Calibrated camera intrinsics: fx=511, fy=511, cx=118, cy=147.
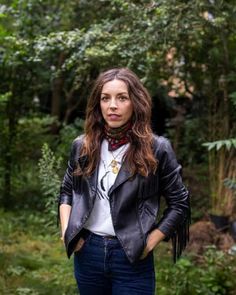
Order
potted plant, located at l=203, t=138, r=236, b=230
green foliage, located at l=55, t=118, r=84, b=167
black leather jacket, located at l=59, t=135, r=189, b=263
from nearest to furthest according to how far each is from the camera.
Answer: black leather jacket, located at l=59, t=135, r=189, b=263, potted plant, located at l=203, t=138, r=236, b=230, green foliage, located at l=55, t=118, r=84, b=167

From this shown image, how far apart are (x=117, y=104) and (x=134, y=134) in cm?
17

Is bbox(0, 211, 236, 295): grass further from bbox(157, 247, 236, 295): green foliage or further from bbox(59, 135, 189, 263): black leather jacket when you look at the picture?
bbox(59, 135, 189, 263): black leather jacket

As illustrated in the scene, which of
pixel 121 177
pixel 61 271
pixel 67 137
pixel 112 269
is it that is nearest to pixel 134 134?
pixel 121 177

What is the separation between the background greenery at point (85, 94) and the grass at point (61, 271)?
0.04 feet

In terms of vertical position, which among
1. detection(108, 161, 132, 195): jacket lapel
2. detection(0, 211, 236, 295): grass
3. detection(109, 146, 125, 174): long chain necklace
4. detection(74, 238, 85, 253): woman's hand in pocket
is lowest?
detection(0, 211, 236, 295): grass

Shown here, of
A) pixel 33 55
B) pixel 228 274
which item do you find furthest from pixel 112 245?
pixel 33 55

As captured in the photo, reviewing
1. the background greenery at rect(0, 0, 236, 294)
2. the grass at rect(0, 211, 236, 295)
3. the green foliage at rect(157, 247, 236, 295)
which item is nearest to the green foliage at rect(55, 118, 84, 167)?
the background greenery at rect(0, 0, 236, 294)

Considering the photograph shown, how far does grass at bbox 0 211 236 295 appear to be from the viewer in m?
4.50

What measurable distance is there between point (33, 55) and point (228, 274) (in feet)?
10.7

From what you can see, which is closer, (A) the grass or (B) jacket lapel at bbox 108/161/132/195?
(B) jacket lapel at bbox 108/161/132/195

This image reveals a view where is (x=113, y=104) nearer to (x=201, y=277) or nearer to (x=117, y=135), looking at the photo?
(x=117, y=135)

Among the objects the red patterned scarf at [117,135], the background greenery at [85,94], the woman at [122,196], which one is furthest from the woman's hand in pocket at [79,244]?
the background greenery at [85,94]

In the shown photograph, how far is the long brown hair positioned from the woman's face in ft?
0.08

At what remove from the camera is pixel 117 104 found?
246 centimetres
